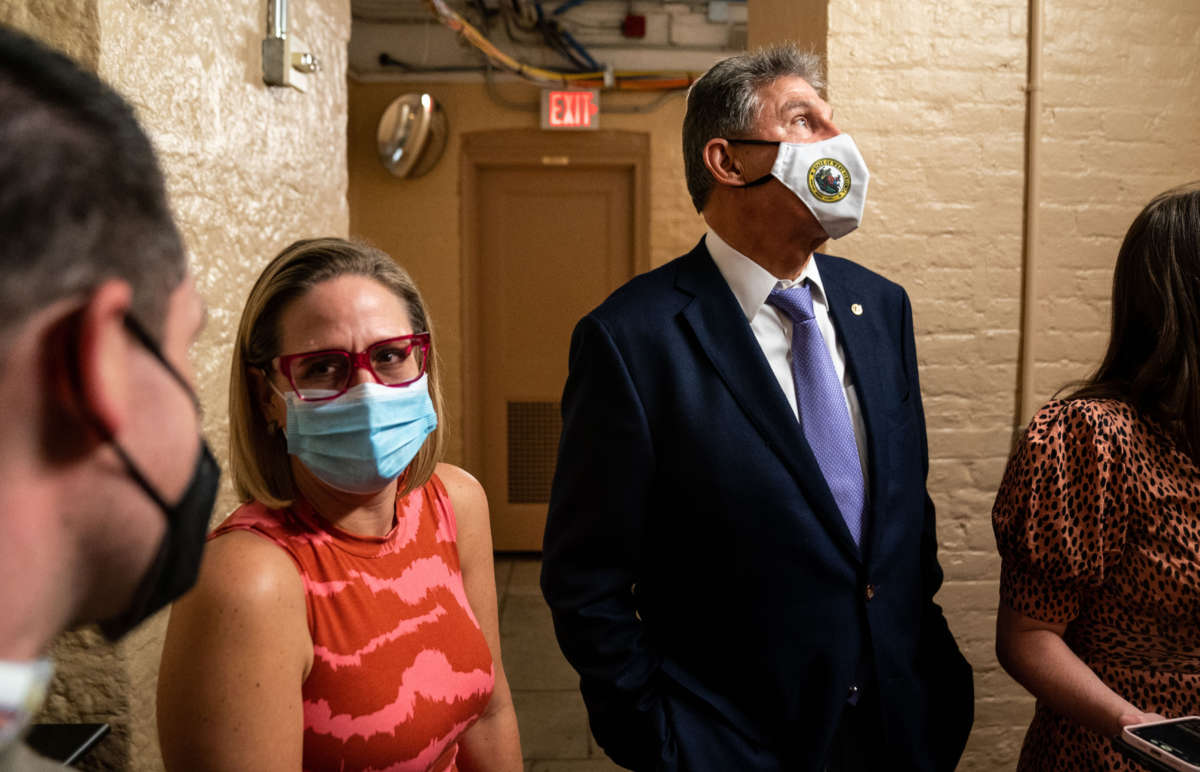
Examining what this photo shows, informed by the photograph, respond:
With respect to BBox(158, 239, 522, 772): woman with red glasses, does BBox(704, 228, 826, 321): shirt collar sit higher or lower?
higher

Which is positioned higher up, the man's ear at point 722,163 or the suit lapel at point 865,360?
the man's ear at point 722,163

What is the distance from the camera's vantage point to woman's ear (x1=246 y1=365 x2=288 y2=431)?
121 cm

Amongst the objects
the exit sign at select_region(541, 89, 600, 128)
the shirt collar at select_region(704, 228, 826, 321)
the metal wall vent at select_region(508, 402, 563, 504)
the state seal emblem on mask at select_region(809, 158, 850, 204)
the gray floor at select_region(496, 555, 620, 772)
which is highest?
the exit sign at select_region(541, 89, 600, 128)

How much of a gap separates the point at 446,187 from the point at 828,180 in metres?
3.85

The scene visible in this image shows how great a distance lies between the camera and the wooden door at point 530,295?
5.22m

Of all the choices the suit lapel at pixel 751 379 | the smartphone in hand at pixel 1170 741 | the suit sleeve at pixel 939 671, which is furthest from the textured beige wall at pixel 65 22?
the smartphone in hand at pixel 1170 741

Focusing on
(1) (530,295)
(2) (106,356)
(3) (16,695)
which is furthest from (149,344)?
(1) (530,295)

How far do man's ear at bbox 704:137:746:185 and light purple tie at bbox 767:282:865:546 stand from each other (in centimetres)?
23

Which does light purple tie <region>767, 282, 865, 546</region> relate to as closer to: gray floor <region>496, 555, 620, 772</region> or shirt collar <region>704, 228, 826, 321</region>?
shirt collar <region>704, 228, 826, 321</region>

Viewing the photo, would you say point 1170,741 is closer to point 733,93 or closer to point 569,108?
point 733,93

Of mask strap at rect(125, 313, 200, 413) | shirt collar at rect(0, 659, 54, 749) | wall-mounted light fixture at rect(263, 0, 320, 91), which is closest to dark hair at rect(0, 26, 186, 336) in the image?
mask strap at rect(125, 313, 200, 413)

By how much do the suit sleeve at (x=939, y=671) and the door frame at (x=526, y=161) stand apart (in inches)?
146

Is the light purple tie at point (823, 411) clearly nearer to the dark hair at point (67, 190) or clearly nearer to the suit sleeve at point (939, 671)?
the suit sleeve at point (939, 671)

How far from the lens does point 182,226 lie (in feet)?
5.37
